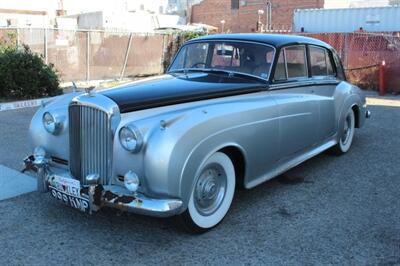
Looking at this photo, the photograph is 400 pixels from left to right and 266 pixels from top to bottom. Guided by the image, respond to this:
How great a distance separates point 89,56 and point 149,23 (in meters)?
24.1

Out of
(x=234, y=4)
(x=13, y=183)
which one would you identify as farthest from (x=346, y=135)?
(x=234, y=4)

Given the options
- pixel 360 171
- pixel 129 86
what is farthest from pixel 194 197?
pixel 360 171

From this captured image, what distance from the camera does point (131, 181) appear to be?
3482 millimetres

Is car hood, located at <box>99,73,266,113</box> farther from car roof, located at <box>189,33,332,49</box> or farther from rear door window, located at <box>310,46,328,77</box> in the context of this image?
rear door window, located at <box>310,46,328,77</box>

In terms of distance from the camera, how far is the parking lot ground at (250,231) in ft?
11.7

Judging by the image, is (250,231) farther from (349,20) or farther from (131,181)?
(349,20)

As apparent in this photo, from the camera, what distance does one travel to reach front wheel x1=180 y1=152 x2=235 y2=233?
12.5ft

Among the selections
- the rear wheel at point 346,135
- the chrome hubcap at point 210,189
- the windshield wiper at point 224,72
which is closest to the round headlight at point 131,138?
the chrome hubcap at point 210,189

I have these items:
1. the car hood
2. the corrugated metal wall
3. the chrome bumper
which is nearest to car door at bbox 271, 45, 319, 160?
the car hood

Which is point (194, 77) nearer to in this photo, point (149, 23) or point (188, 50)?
point (188, 50)

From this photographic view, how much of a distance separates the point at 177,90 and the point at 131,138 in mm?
802

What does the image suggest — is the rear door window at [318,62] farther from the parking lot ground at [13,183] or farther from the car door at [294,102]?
the parking lot ground at [13,183]

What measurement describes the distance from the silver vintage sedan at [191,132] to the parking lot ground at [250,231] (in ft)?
0.96

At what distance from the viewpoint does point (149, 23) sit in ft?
127
